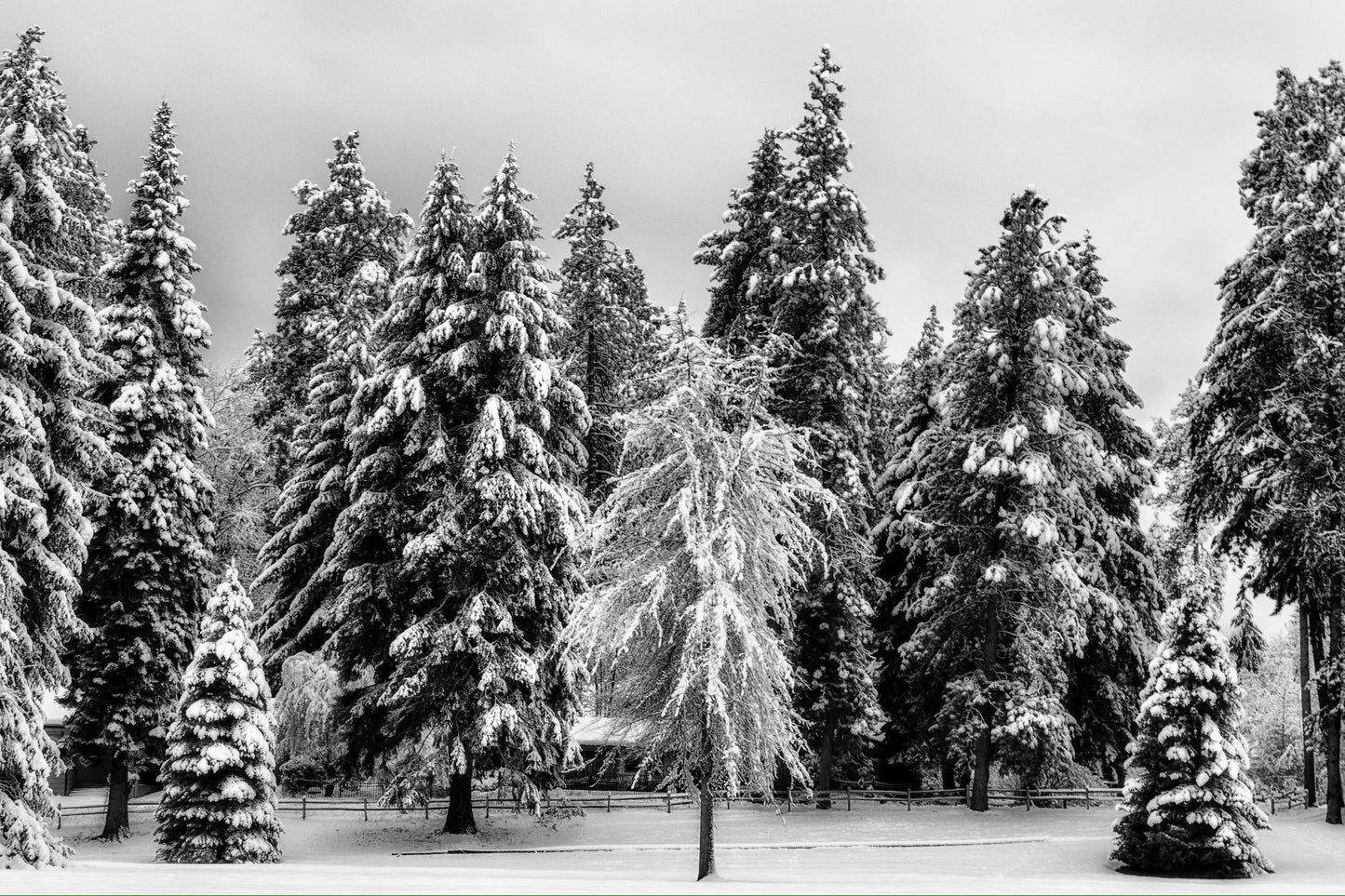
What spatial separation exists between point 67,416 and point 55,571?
8.98ft

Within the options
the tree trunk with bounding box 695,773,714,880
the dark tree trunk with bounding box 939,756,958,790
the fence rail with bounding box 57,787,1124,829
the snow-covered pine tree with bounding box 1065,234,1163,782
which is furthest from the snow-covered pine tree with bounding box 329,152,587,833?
the dark tree trunk with bounding box 939,756,958,790

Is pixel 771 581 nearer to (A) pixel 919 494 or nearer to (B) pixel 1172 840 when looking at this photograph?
(B) pixel 1172 840

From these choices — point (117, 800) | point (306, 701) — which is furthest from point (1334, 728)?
point (117, 800)

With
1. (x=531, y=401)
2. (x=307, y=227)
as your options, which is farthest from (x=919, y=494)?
(x=307, y=227)

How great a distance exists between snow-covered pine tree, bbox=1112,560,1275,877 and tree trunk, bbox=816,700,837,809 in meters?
10.3

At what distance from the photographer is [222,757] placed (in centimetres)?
2277

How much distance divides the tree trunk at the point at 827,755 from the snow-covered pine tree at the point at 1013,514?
2.98 m

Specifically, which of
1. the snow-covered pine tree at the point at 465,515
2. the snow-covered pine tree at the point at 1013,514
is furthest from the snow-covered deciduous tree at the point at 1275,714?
the snow-covered pine tree at the point at 465,515

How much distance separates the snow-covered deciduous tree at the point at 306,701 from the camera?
1126 inches

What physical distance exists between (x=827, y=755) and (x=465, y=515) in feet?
45.5

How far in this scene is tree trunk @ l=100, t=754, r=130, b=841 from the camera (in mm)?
28094

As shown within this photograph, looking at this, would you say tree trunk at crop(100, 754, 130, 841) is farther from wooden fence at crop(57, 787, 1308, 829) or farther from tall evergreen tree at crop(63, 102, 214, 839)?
wooden fence at crop(57, 787, 1308, 829)

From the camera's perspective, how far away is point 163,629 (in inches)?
1110

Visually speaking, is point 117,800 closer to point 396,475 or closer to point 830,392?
point 396,475
